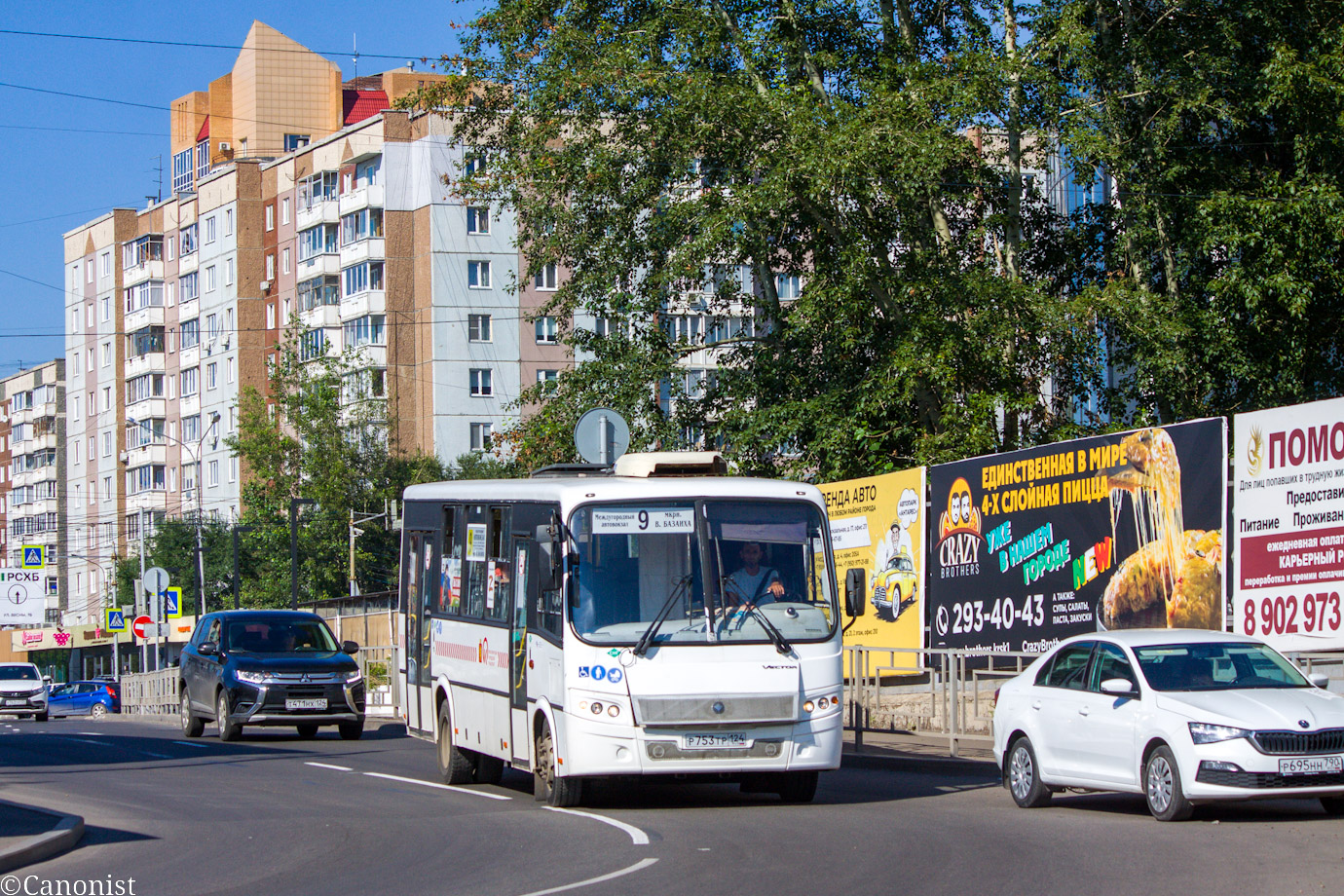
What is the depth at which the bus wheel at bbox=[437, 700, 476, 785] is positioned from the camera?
1731cm

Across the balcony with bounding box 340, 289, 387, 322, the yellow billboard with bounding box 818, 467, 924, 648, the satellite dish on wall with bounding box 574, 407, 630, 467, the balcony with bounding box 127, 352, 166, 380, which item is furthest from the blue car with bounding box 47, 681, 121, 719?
the satellite dish on wall with bounding box 574, 407, 630, 467

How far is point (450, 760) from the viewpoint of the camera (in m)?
17.4

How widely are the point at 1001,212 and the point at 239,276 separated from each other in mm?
70384

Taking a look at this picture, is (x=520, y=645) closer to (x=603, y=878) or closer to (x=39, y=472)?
(x=603, y=878)

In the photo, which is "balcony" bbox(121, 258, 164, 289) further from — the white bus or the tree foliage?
the white bus

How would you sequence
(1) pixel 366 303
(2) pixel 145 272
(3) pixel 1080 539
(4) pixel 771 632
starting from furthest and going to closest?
(2) pixel 145 272 → (1) pixel 366 303 → (3) pixel 1080 539 → (4) pixel 771 632

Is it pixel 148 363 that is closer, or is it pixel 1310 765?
pixel 1310 765

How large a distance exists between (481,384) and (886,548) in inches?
2461

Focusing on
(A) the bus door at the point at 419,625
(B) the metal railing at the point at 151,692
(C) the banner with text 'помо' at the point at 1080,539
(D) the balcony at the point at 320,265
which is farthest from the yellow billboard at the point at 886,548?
(D) the balcony at the point at 320,265

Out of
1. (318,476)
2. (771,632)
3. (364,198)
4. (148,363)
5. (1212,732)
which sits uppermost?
(364,198)

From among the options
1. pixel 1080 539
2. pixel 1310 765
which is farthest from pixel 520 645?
pixel 1080 539

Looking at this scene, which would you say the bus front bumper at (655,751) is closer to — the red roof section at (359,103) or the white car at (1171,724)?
the white car at (1171,724)

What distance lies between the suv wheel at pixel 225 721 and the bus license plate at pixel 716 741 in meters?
13.0

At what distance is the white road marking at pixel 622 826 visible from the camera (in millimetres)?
12094
